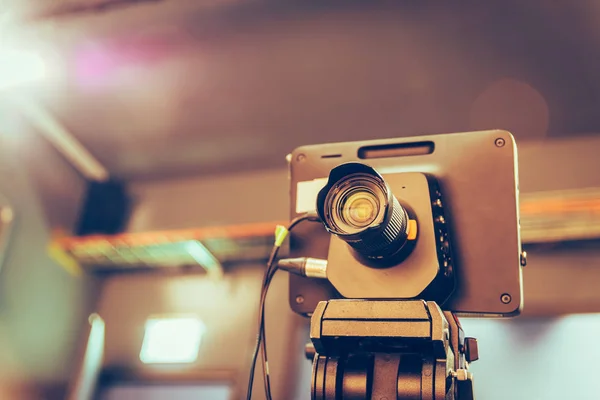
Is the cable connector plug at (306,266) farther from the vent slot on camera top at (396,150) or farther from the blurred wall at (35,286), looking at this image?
the blurred wall at (35,286)

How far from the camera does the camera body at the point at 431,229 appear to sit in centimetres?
74

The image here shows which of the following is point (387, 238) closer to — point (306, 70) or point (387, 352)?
point (387, 352)

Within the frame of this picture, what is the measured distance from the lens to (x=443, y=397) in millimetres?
675

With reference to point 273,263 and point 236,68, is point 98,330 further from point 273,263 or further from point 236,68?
point 273,263

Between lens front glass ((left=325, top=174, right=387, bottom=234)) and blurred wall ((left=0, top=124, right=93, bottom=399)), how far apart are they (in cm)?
176

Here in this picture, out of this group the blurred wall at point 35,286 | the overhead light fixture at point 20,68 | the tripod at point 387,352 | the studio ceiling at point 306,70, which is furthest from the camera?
the blurred wall at point 35,286

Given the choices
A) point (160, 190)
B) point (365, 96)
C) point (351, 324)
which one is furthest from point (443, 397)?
point (160, 190)

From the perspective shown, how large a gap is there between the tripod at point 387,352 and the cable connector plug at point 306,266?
7cm

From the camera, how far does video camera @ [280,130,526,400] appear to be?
704 mm

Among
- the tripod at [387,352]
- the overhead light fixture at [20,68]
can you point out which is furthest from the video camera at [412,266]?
the overhead light fixture at [20,68]

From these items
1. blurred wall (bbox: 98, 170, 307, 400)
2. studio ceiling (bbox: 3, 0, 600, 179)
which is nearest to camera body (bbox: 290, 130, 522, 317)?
studio ceiling (bbox: 3, 0, 600, 179)

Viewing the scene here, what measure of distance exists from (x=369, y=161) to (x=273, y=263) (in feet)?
0.70

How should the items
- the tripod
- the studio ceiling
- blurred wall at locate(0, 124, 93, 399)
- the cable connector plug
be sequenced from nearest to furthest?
the tripod → the cable connector plug → the studio ceiling → blurred wall at locate(0, 124, 93, 399)

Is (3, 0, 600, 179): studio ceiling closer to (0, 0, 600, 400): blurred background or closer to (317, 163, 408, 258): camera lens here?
(0, 0, 600, 400): blurred background
